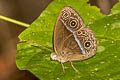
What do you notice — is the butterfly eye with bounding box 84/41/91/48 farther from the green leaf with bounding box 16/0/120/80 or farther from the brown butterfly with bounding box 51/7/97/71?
the green leaf with bounding box 16/0/120/80

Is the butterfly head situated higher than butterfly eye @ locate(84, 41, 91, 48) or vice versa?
the butterfly head

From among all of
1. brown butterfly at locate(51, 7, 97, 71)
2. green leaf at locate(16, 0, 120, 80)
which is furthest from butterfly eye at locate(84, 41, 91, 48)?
green leaf at locate(16, 0, 120, 80)

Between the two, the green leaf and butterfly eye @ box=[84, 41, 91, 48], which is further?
butterfly eye @ box=[84, 41, 91, 48]

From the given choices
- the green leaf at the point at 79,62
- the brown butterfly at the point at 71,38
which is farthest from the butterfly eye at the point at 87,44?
the green leaf at the point at 79,62

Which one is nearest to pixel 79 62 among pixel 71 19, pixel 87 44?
pixel 87 44

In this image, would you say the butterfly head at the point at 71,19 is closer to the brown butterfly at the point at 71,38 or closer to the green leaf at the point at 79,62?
the brown butterfly at the point at 71,38

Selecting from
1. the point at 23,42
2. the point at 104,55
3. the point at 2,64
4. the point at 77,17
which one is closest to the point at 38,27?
the point at 23,42

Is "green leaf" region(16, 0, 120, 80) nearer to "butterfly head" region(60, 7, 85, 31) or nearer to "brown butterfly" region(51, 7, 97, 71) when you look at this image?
"brown butterfly" region(51, 7, 97, 71)
